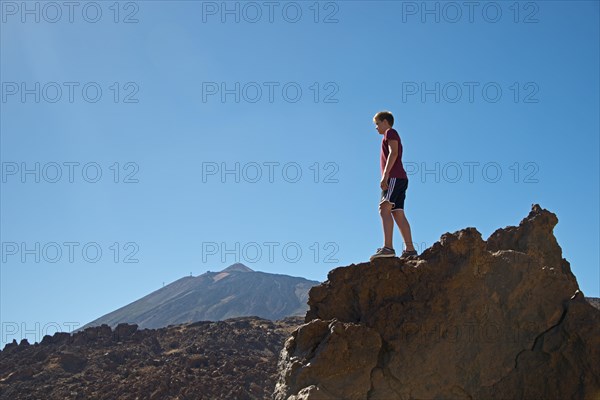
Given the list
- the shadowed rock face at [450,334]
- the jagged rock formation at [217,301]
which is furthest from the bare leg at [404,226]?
the jagged rock formation at [217,301]

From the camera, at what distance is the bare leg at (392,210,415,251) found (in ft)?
23.9

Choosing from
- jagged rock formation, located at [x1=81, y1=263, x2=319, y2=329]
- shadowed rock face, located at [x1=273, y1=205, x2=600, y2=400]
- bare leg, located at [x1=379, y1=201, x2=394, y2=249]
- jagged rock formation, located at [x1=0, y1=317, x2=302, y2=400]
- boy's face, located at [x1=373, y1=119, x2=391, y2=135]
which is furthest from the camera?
jagged rock formation, located at [x1=81, y1=263, x2=319, y2=329]

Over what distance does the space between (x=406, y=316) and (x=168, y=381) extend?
1823 centimetres

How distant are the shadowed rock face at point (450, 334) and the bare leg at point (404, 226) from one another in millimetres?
568

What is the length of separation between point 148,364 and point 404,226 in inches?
826

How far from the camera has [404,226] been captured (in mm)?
7305

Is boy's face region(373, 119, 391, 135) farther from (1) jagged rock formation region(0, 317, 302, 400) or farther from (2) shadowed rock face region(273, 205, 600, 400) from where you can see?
(1) jagged rock formation region(0, 317, 302, 400)

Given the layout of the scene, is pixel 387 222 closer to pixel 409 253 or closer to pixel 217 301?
pixel 409 253

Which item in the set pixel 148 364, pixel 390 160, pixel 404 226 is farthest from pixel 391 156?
pixel 148 364

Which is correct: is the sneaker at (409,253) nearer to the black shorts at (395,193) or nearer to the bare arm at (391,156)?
the black shorts at (395,193)

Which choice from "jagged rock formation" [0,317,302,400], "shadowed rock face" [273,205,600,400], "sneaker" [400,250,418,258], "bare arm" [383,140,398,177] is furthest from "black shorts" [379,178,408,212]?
"jagged rock formation" [0,317,302,400]

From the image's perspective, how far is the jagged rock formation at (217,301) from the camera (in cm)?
9944

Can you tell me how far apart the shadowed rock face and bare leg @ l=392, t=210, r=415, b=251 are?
0.57m

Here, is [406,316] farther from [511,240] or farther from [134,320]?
[134,320]
